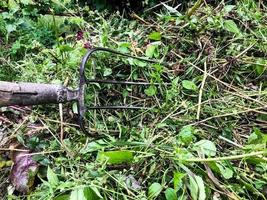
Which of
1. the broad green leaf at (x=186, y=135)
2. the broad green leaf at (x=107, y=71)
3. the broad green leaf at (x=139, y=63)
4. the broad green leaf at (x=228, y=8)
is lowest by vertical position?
the broad green leaf at (x=186, y=135)

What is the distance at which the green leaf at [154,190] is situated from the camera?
40.9 inches

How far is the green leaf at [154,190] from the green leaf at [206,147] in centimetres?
15

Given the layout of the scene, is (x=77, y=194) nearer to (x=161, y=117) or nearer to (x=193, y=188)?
(x=193, y=188)

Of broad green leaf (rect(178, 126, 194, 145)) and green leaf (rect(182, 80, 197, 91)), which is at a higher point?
green leaf (rect(182, 80, 197, 91))

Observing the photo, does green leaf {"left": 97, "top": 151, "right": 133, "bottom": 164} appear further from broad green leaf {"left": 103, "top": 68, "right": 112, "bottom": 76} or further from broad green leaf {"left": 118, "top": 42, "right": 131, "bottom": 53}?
broad green leaf {"left": 118, "top": 42, "right": 131, "bottom": 53}

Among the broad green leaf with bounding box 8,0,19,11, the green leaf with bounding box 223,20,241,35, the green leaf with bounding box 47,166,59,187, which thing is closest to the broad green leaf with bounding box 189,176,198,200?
the green leaf with bounding box 47,166,59,187

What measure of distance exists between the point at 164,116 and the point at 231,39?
458mm

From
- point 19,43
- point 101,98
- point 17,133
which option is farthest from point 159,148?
point 19,43

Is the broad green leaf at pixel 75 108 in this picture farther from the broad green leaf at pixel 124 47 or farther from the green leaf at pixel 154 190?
the green leaf at pixel 154 190

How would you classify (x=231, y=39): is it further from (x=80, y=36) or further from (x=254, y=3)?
(x=80, y=36)

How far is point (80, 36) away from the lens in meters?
1.79

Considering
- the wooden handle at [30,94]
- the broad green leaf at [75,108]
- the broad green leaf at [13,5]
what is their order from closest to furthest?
the wooden handle at [30,94] → the broad green leaf at [75,108] → the broad green leaf at [13,5]

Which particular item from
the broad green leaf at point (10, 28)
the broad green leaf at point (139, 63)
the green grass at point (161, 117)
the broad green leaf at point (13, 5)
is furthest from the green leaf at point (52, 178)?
the broad green leaf at point (13, 5)

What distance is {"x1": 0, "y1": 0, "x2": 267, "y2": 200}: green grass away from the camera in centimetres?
109
